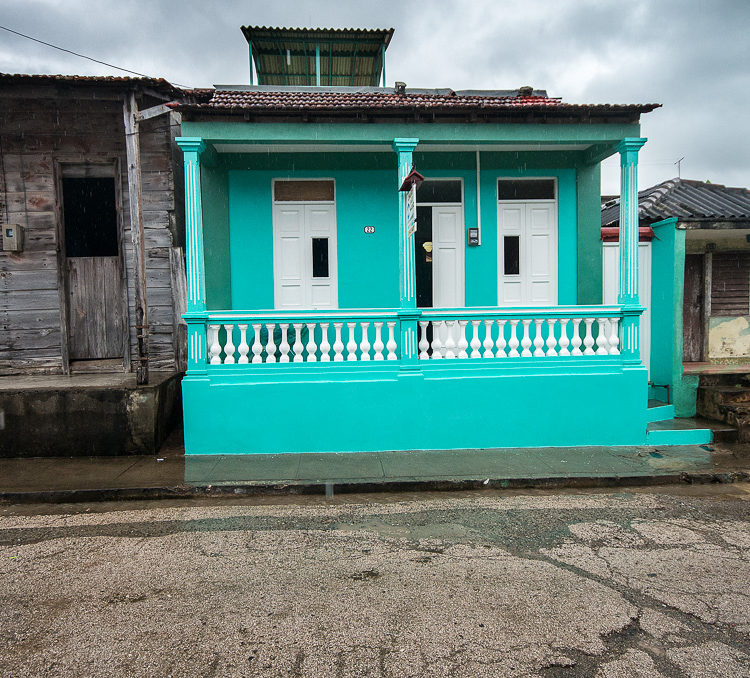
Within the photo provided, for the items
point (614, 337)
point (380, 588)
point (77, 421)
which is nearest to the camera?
point (380, 588)

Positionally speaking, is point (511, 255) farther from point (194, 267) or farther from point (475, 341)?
point (194, 267)

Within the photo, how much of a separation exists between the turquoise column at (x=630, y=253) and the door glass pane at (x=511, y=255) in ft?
5.65

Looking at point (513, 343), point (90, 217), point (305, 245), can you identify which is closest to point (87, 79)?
point (90, 217)

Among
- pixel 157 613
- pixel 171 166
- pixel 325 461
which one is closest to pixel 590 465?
→ pixel 325 461

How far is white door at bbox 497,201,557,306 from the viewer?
347 inches

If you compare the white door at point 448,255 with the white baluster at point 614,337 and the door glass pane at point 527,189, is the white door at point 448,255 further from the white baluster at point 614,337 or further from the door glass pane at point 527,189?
the white baluster at point 614,337

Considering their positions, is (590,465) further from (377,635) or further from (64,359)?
(64,359)

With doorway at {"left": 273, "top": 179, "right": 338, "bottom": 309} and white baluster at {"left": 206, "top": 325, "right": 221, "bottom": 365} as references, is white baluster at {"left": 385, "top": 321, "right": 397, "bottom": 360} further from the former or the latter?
white baluster at {"left": 206, "top": 325, "right": 221, "bottom": 365}

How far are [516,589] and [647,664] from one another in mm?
918

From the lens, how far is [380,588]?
3619 millimetres

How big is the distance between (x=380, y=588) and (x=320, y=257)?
5828mm

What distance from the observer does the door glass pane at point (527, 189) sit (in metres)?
8.81

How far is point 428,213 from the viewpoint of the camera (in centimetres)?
877

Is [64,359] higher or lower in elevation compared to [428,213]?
lower
